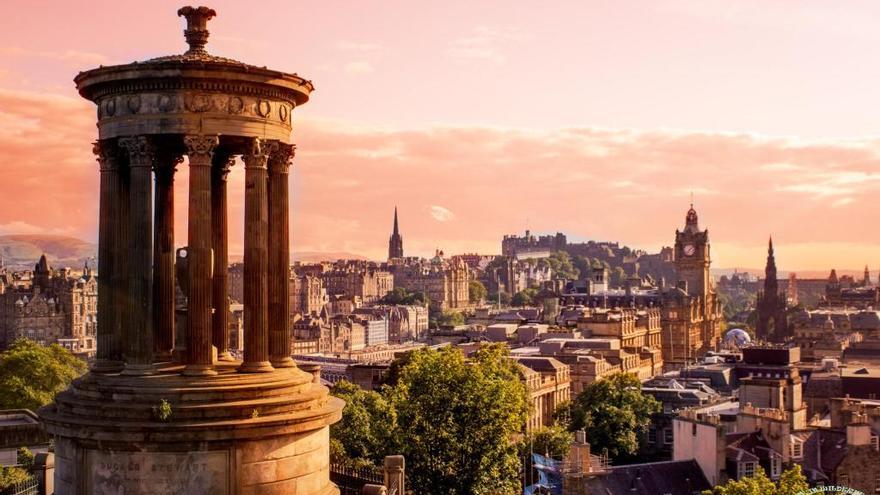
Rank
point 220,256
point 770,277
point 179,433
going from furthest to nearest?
point 770,277, point 220,256, point 179,433

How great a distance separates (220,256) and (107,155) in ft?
9.60

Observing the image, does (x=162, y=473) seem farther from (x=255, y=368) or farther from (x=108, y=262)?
(x=108, y=262)

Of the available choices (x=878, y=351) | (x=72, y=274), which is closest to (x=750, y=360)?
(x=878, y=351)

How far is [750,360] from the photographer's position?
99.9 m

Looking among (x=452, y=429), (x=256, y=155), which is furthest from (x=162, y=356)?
(x=452, y=429)

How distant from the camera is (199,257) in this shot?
18750 mm

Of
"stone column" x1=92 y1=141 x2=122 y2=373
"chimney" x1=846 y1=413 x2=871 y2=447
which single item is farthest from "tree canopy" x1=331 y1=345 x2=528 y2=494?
"stone column" x1=92 y1=141 x2=122 y2=373

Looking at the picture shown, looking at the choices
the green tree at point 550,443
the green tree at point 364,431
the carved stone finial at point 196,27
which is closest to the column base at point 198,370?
the carved stone finial at point 196,27

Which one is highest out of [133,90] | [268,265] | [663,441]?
[133,90]

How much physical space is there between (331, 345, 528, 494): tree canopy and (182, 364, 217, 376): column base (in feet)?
85.5

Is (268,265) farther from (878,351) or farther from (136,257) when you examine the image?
(878,351)

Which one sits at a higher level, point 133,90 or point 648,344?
point 133,90

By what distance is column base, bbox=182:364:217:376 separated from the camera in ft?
60.8

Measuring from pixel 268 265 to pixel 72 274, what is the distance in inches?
6547
